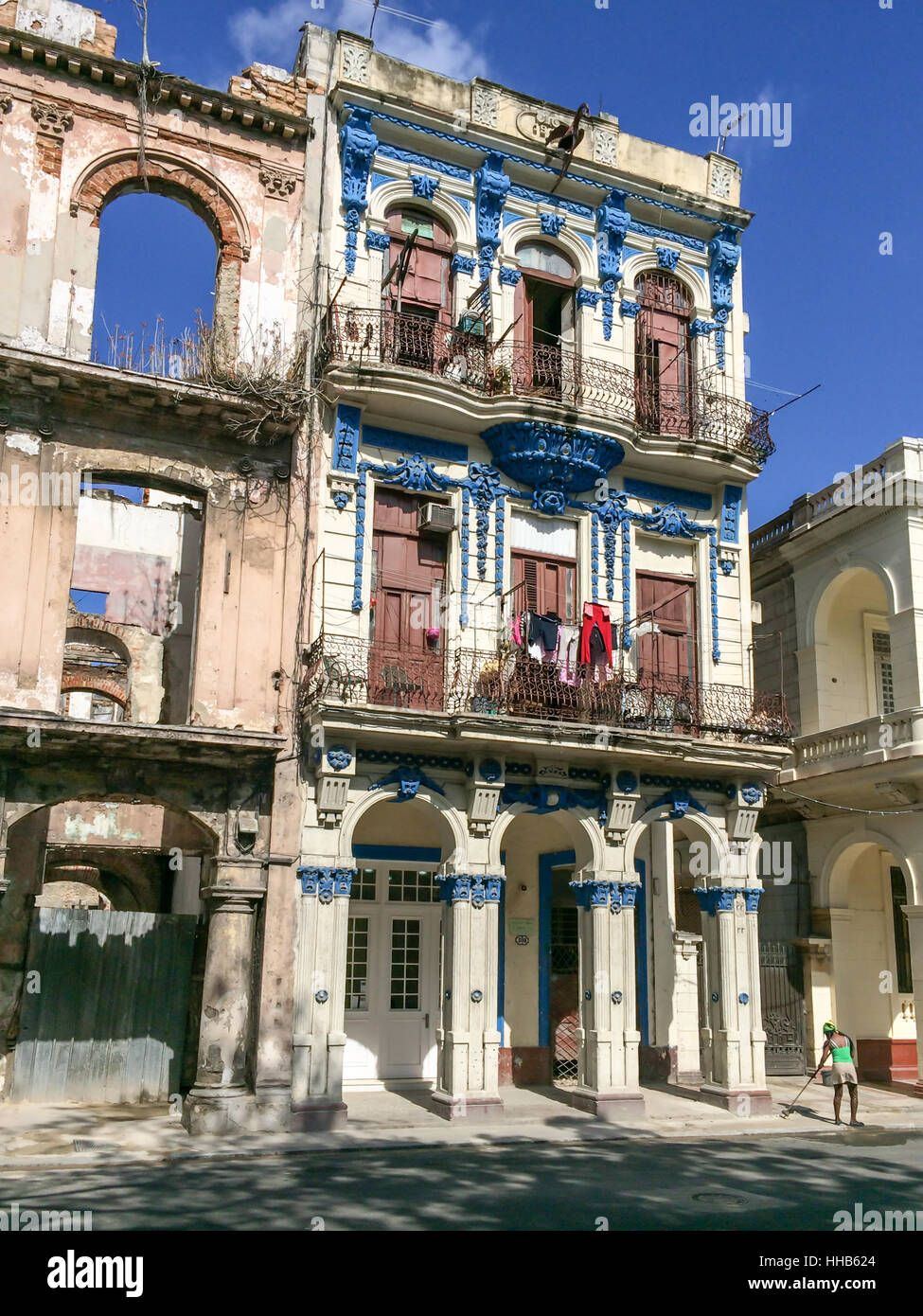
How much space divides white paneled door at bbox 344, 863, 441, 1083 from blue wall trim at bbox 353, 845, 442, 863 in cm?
26

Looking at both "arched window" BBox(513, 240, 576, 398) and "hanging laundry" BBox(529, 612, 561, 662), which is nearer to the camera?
"hanging laundry" BBox(529, 612, 561, 662)

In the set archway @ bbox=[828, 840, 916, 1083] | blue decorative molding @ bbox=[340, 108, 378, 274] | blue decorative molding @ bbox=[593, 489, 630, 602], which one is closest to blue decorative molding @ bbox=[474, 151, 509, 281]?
blue decorative molding @ bbox=[340, 108, 378, 274]

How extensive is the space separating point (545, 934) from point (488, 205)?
12.5m

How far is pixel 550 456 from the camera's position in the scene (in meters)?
18.7

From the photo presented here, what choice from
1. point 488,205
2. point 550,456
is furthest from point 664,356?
point 488,205

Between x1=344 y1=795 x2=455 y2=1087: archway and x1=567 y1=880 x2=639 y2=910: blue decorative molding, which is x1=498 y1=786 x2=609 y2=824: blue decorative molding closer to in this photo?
x1=567 y1=880 x2=639 y2=910: blue decorative molding

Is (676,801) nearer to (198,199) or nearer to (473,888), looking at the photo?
(473,888)

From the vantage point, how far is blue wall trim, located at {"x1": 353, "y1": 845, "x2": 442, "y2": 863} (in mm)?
19578

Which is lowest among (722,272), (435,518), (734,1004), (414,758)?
(734,1004)

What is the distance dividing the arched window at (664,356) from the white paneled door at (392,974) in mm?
8986

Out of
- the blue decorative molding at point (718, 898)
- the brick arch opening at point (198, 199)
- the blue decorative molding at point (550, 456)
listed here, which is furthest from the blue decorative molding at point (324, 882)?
the brick arch opening at point (198, 199)

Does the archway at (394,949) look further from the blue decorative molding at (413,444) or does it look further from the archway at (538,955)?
the blue decorative molding at (413,444)

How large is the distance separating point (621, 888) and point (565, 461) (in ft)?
22.4
